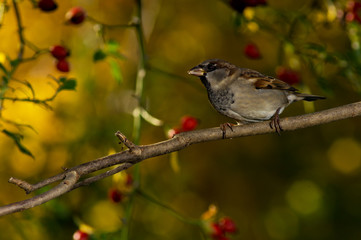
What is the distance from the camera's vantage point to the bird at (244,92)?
3.70 m

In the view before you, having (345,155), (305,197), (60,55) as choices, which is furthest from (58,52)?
(345,155)

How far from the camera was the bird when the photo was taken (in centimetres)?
370

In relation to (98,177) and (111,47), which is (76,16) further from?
(98,177)

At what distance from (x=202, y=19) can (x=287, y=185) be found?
1869 mm

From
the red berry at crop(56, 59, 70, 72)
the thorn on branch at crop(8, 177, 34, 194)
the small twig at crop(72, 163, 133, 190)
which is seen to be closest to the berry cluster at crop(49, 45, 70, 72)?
the red berry at crop(56, 59, 70, 72)

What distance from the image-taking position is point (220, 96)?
3.72 m

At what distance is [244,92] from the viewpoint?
3.77m

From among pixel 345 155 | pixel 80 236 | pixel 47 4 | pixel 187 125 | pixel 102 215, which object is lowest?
pixel 102 215

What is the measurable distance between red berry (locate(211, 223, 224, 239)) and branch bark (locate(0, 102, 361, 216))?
25.8 inches

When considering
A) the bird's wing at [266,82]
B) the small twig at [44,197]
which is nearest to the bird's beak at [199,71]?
the bird's wing at [266,82]

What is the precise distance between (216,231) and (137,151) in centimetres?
102

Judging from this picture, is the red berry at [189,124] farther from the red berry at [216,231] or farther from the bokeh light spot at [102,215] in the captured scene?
the bokeh light spot at [102,215]

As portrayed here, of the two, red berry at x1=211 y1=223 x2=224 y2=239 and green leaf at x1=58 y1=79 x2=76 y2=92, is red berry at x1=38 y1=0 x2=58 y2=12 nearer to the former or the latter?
green leaf at x1=58 y1=79 x2=76 y2=92

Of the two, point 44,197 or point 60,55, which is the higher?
point 44,197
